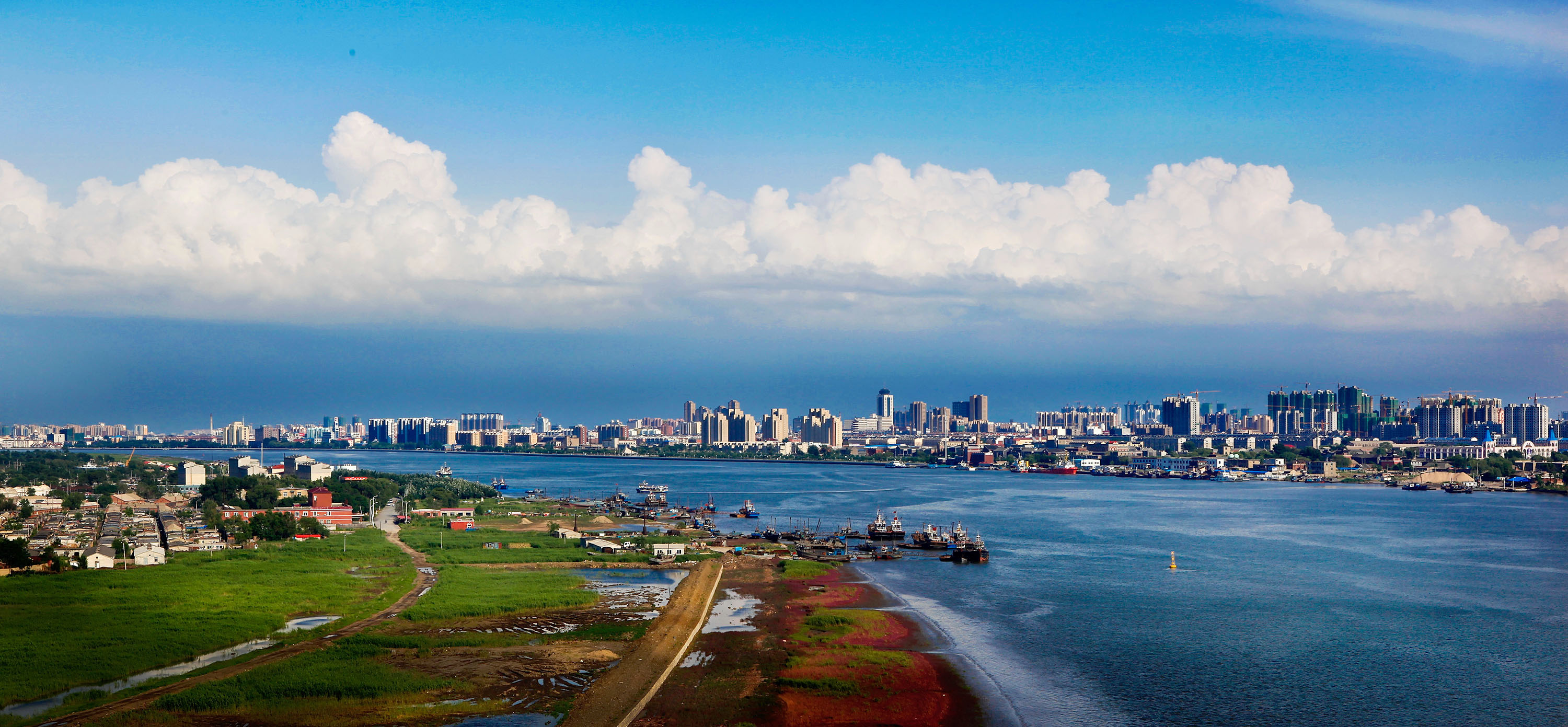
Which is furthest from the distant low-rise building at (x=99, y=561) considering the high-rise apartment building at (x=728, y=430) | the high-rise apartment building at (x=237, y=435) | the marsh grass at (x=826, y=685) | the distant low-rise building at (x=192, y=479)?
the high-rise apartment building at (x=237, y=435)

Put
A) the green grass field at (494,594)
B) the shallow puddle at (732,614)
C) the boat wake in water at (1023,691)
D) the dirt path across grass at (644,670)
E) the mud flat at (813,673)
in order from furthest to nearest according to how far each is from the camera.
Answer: the green grass field at (494,594) < the shallow puddle at (732,614) < the boat wake in water at (1023,691) < the mud flat at (813,673) < the dirt path across grass at (644,670)

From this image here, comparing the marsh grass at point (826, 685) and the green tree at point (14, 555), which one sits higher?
the green tree at point (14, 555)

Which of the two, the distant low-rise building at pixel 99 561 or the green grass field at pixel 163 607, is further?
the distant low-rise building at pixel 99 561

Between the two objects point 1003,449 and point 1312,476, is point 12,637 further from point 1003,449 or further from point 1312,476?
point 1003,449

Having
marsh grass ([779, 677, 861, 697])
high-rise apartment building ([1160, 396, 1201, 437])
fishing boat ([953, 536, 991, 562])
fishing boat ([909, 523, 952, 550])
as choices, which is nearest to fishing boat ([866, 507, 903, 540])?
fishing boat ([909, 523, 952, 550])

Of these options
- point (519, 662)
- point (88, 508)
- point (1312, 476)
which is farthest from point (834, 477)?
point (519, 662)

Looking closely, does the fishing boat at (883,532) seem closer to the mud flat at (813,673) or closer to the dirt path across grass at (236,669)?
the mud flat at (813,673)

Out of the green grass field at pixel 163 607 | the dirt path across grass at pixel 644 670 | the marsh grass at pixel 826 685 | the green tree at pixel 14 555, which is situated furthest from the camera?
the green tree at pixel 14 555
